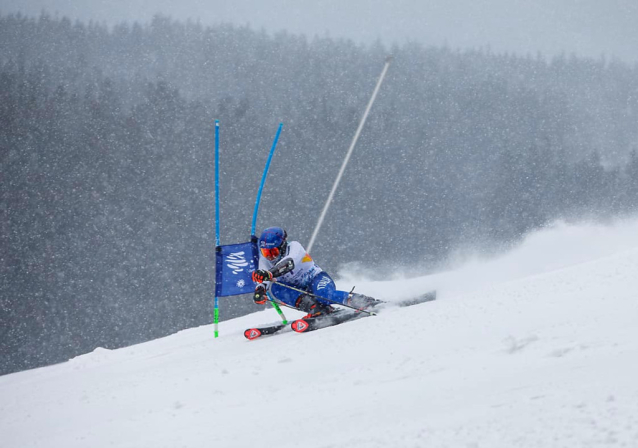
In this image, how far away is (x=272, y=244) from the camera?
7.15m

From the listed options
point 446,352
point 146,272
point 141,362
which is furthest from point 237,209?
point 446,352

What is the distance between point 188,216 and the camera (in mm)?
39562

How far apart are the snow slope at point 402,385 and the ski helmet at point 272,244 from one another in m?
1.10

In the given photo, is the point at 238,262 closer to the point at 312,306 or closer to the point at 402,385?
the point at 312,306

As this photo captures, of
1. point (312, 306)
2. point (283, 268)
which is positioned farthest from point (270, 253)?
point (312, 306)

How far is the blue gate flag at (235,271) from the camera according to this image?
802 cm

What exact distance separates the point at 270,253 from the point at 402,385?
12.8 feet

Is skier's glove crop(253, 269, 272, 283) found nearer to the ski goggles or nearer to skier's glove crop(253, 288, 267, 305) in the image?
skier's glove crop(253, 288, 267, 305)

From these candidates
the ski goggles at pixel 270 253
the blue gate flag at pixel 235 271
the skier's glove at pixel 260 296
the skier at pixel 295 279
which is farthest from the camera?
the blue gate flag at pixel 235 271

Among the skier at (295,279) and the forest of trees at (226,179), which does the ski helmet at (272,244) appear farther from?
the forest of trees at (226,179)

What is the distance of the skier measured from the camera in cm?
695

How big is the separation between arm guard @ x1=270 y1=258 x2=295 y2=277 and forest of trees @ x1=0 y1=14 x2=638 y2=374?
89.3ft

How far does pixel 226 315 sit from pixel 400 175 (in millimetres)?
21656

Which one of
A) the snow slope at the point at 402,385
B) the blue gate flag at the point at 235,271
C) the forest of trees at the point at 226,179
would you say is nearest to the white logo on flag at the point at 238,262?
the blue gate flag at the point at 235,271
